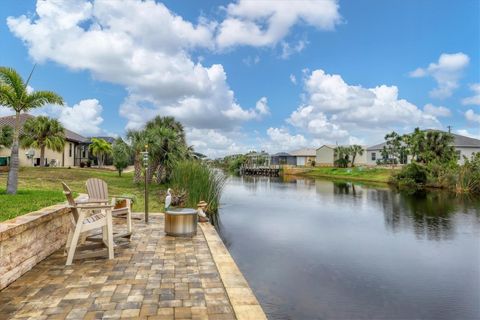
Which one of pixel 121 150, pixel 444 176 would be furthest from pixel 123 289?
pixel 444 176

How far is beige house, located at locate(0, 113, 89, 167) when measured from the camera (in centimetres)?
2350

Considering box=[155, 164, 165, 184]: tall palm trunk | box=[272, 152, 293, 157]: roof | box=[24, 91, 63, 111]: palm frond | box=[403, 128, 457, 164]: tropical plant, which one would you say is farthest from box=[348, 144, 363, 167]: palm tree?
box=[24, 91, 63, 111]: palm frond

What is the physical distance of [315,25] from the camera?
17.9 m

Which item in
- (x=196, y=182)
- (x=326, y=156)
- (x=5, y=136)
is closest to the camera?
(x=196, y=182)

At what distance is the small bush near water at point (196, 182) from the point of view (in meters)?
10.9

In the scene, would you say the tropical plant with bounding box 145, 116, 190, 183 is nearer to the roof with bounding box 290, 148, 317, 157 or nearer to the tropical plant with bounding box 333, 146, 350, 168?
the tropical plant with bounding box 333, 146, 350, 168

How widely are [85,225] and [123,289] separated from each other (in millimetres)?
1142

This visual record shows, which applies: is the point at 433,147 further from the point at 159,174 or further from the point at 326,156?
the point at 326,156

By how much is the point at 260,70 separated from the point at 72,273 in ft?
67.0

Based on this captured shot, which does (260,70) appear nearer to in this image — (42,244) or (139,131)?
(139,131)

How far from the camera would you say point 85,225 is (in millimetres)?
4137

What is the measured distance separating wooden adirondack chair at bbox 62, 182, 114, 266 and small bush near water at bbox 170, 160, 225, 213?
620cm

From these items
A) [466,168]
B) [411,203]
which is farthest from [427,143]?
[411,203]

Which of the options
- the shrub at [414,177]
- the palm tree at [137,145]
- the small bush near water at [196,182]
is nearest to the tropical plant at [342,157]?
the shrub at [414,177]
